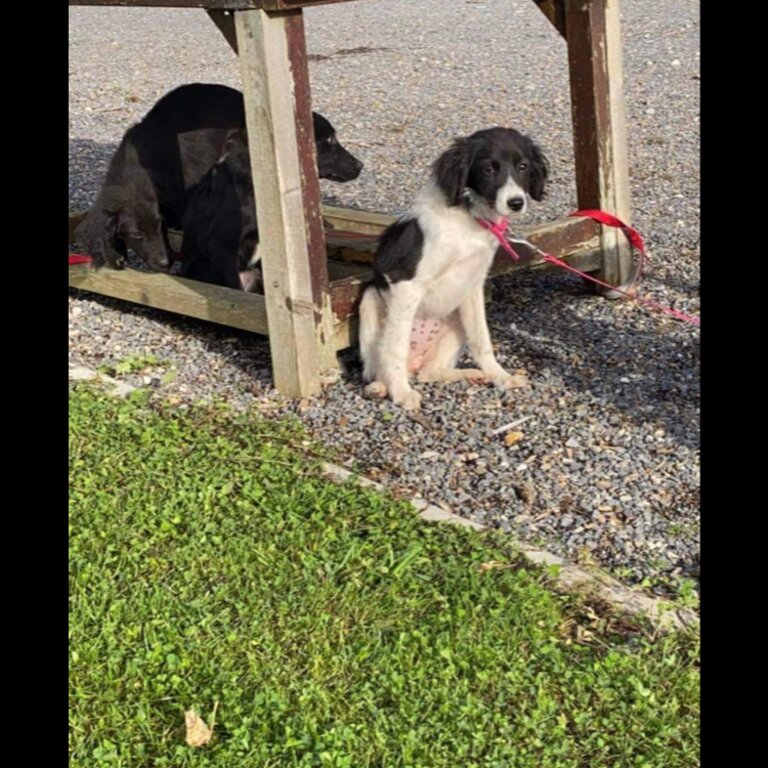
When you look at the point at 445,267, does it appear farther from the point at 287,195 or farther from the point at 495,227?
the point at 287,195

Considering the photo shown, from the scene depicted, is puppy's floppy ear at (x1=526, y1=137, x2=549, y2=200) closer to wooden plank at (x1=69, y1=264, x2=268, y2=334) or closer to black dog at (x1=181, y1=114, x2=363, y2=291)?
wooden plank at (x1=69, y1=264, x2=268, y2=334)

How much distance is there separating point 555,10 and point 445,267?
1.91 metres

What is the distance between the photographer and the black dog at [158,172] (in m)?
7.39

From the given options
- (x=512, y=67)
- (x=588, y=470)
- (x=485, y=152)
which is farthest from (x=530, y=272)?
(x=512, y=67)

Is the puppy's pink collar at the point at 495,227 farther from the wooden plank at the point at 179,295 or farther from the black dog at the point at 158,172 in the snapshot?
the black dog at the point at 158,172

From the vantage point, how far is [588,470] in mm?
4949

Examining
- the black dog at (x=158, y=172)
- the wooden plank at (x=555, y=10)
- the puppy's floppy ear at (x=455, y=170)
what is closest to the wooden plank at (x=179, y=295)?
the black dog at (x=158, y=172)

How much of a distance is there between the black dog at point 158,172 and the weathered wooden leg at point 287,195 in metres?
1.81

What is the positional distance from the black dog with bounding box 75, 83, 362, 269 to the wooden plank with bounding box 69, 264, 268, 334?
14 cm

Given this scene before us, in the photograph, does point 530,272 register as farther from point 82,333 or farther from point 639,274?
point 82,333

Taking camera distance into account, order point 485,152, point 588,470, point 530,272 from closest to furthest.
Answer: point 588,470, point 485,152, point 530,272

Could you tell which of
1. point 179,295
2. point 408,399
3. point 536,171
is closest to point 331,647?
point 408,399
